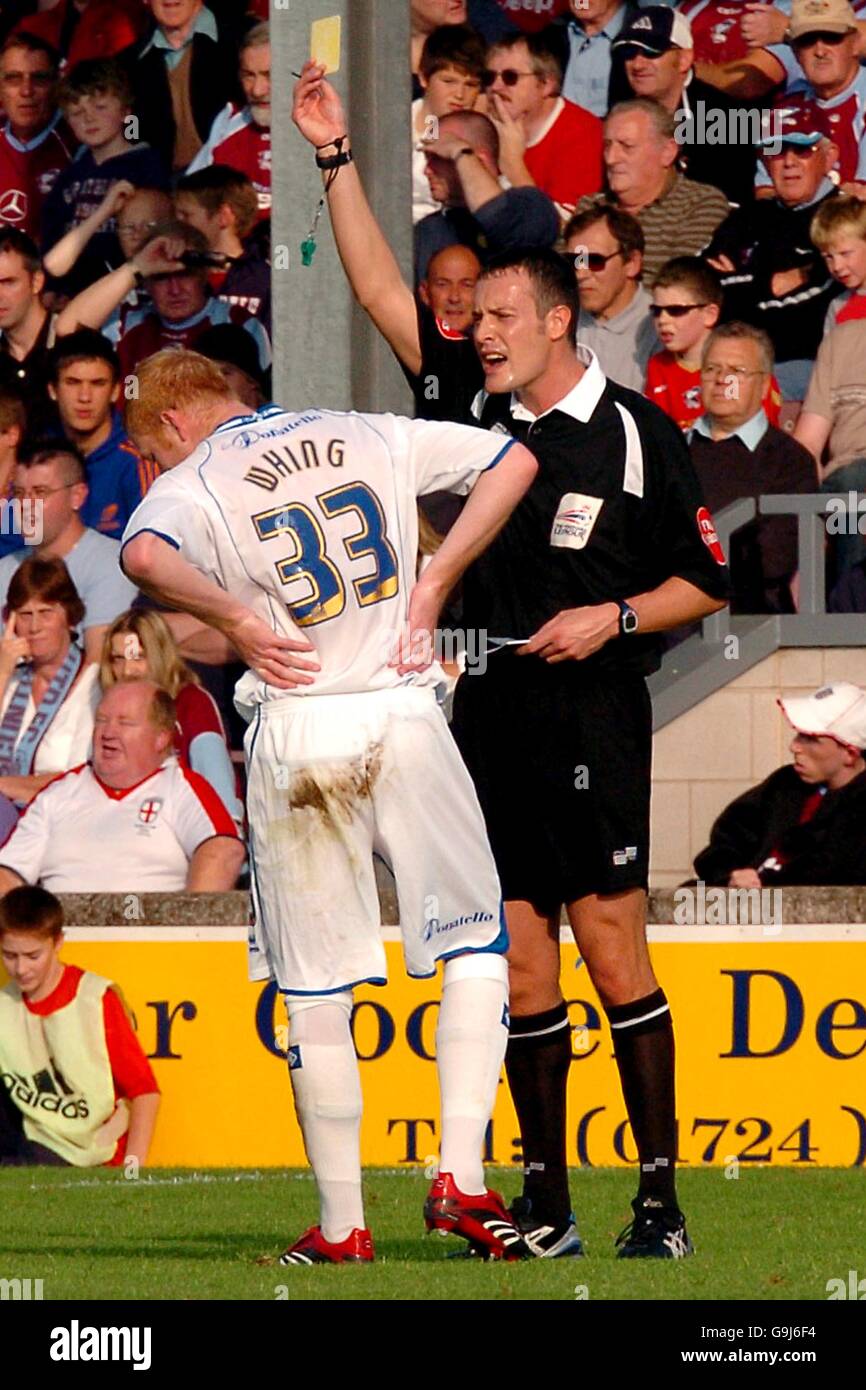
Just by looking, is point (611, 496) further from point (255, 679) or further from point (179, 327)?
point (179, 327)

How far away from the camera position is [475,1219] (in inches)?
224

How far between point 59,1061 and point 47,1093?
0.14m

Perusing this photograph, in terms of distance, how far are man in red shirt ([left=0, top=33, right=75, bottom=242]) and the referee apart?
802 cm

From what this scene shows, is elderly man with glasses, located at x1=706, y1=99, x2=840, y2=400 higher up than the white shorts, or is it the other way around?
elderly man with glasses, located at x1=706, y1=99, x2=840, y2=400

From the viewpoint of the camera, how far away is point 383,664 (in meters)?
5.72

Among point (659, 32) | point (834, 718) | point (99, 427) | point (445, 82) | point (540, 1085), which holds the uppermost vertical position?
point (659, 32)

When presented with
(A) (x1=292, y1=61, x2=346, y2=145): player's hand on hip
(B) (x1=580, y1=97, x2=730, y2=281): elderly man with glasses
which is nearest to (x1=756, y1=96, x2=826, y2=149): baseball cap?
(B) (x1=580, y1=97, x2=730, y2=281): elderly man with glasses

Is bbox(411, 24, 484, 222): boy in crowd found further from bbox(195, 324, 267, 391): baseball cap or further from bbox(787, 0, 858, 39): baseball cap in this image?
bbox(787, 0, 858, 39): baseball cap

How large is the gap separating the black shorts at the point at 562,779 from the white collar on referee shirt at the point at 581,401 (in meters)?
0.57

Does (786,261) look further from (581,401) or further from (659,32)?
(581,401)

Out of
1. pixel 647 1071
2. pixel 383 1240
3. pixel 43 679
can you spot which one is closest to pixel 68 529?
pixel 43 679

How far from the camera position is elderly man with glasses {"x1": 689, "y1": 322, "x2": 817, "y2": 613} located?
35.5ft

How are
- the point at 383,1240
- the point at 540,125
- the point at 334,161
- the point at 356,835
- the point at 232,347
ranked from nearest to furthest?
the point at 356,835 < the point at 334,161 < the point at 383,1240 < the point at 232,347 < the point at 540,125

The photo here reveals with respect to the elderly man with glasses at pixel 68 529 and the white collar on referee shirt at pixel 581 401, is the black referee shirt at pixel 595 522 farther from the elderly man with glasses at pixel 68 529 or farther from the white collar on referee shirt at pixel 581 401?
the elderly man with glasses at pixel 68 529
